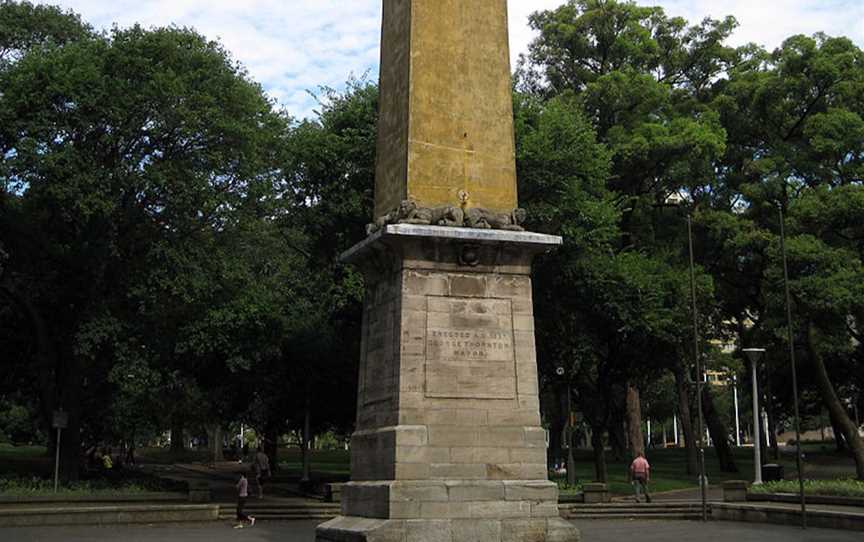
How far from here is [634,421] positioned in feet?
115

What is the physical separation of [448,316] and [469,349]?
0.51 metres

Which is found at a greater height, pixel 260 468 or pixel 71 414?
pixel 71 414

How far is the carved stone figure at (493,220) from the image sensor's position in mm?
12633

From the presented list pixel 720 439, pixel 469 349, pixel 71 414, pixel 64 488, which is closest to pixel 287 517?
pixel 64 488

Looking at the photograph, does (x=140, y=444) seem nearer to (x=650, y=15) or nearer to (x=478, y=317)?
(x=650, y=15)

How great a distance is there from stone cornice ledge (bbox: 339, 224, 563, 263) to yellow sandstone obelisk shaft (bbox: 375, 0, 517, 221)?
53 centimetres

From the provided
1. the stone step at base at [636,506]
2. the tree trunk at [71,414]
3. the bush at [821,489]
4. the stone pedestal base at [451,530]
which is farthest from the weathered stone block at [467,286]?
the tree trunk at [71,414]

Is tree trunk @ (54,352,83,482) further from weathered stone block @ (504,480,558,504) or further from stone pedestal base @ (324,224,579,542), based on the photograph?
weathered stone block @ (504,480,558,504)

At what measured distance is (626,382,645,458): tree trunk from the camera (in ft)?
109

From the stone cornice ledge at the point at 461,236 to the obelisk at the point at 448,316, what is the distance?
0.8 inches

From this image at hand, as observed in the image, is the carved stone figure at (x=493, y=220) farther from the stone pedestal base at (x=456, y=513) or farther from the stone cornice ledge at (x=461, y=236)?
the stone pedestal base at (x=456, y=513)

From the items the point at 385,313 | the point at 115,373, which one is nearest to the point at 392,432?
the point at 385,313

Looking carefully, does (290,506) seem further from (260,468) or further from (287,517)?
(260,468)

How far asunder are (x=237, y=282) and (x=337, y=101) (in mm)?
6014
